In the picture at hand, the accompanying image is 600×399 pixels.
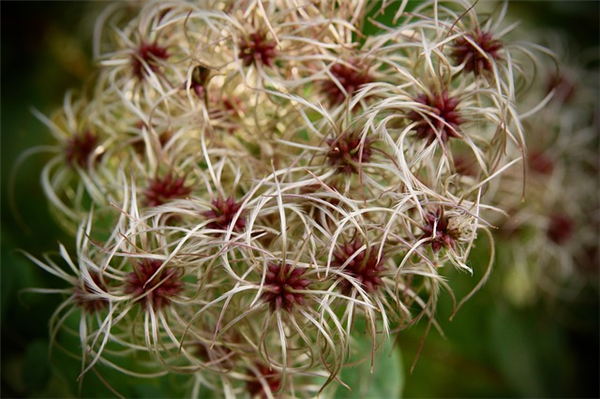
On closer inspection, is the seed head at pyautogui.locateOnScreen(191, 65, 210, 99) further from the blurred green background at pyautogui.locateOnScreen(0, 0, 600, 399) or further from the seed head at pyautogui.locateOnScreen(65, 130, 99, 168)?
the blurred green background at pyautogui.locateOnScreen(0, 0, 600, 399)

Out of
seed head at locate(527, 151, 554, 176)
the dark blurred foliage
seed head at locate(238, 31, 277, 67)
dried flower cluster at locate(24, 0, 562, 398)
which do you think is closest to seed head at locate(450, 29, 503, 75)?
dried flower cluster at locate(24, 0, 562, 398)

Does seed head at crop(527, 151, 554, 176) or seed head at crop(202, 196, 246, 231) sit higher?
seed head at crop(202, 196, 246, 231)

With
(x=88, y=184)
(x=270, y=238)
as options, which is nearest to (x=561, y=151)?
(x=270, y=238)

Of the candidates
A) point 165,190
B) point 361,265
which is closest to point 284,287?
point 361,265

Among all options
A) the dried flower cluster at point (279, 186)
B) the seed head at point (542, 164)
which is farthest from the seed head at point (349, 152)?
the seed head at point (542, 164)

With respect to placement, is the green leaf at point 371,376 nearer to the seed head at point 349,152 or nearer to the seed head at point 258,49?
the seed head at point 349,152
